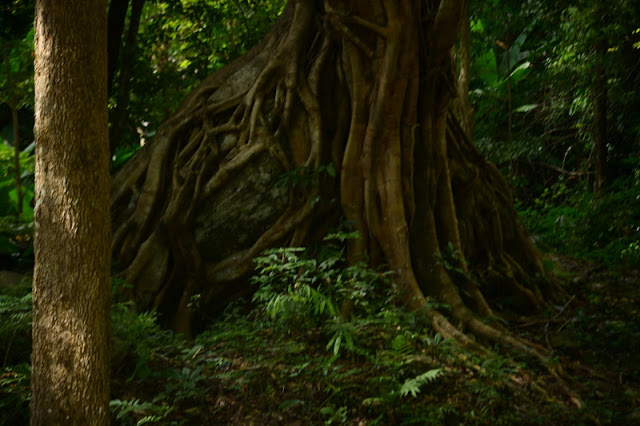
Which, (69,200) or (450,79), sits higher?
(450,79)

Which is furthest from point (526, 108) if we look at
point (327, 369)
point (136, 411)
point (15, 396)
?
point (15, 396)

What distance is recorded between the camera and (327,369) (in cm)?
404

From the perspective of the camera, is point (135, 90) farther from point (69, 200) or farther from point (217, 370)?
point (69, 200)

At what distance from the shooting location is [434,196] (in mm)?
5961

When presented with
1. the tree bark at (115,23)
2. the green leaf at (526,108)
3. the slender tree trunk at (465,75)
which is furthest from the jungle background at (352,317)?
the green leaf at (526,108)

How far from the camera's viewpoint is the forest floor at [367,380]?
3.72m

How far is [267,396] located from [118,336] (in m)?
1.11

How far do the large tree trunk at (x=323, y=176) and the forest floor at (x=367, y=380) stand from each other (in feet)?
2.04

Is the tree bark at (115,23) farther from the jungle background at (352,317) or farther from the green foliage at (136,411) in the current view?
the green foliage at (136,411)

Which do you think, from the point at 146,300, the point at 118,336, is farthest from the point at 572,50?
the point at 118,336

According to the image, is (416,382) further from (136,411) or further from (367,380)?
(136,411)

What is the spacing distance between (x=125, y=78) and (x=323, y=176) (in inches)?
132

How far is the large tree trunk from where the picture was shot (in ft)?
18.1

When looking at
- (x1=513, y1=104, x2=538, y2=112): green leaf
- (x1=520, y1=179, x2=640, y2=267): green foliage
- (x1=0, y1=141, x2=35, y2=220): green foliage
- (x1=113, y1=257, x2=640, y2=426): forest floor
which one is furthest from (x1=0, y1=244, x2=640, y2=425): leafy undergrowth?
(x1=513, y1=104, x2=538, y2=112): green leaf
